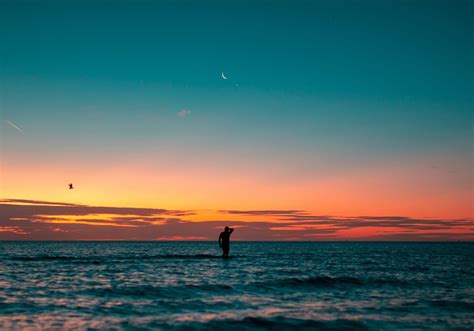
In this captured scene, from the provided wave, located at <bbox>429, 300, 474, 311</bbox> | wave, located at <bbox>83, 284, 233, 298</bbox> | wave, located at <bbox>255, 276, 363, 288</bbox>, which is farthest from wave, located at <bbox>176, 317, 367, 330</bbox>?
wave, located at <bbox>255, 276, 363, 288</bbox>

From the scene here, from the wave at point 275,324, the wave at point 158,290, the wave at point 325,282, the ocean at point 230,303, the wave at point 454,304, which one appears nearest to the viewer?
the wave at point 275,324

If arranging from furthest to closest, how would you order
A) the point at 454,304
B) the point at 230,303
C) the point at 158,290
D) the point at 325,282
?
the point at 325,282 < the point at 158,290 < the point at 454,304 < the point at 230,303

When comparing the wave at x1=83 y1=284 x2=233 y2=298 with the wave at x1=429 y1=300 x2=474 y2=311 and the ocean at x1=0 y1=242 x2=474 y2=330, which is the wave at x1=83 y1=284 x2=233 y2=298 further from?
A: the wave at x1=429 y1=300 x2=474 y2=311

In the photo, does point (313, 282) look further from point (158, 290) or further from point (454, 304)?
point (158, 290)

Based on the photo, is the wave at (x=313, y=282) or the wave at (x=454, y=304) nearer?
the wave at (x=454, y=304)

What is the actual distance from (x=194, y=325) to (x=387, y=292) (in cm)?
1185

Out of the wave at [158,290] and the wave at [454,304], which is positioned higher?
the wave at [454,304]

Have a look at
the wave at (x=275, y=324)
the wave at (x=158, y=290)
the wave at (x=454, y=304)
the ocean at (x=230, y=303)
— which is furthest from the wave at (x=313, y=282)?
the wave at (x=275, y=324)

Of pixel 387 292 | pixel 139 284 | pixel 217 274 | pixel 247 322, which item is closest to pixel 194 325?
pixel 247 322

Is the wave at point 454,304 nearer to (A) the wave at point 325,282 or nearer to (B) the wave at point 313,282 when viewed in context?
(A) the wave at point 325,282

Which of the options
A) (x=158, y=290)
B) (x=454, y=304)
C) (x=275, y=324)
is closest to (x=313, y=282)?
(x=454, y=304)

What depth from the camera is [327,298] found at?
774 inches

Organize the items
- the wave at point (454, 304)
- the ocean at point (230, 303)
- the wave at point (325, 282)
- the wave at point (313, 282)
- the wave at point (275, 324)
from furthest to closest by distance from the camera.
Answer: the wave at point (313, 282)
the wave at point (325, 282)
the wave at point (454, 304)
the ocean at point (230, 303)
the wave at point (275, 324)

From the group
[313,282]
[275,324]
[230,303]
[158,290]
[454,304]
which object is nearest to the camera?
[275,324]
